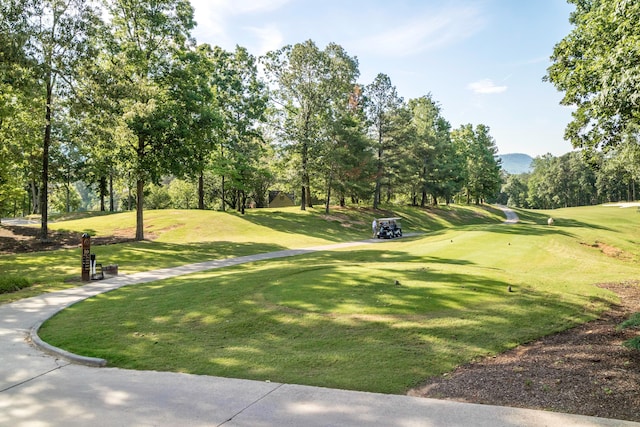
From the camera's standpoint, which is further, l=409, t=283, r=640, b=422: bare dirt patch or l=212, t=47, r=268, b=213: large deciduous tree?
l=212, t=47, r=268, b=213: large deciduous tree

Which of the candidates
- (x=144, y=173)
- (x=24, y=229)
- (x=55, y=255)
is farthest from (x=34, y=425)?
(x=24, y=229)

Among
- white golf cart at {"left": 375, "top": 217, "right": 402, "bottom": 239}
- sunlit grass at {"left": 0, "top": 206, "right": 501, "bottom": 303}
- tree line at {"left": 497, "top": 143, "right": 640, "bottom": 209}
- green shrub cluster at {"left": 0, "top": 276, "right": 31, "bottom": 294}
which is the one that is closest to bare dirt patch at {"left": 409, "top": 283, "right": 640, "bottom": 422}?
sunlit grass at {"left": 0, "top": 206, "right": 501, "bottom": 303}

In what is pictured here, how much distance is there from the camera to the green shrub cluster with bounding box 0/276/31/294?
14.6m

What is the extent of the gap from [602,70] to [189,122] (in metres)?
24.1

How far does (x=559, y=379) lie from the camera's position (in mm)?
5605

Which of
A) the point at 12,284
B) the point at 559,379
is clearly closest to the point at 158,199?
the point at 12,284

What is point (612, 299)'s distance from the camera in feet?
35.3

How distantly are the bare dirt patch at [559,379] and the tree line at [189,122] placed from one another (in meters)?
21.5

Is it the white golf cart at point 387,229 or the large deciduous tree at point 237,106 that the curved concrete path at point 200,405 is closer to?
the white golf cart at point 387,229

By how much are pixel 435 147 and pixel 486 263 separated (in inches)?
1677

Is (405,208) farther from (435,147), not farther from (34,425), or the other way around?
(34,425)

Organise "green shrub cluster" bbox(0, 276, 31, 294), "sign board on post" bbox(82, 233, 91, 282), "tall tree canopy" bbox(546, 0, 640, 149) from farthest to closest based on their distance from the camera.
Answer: "sign board on post" bbox(82, 233, 91, 282)
"green shrub cluster" bbox(0, 276, 31, 294)
"tall tree canopy" bbox(546, 0, 640, 149)

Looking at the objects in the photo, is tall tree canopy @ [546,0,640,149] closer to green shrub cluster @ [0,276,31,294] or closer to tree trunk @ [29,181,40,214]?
green shrub cluster @ [0,276,31,294]

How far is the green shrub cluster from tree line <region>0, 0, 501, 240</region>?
31.7ft
